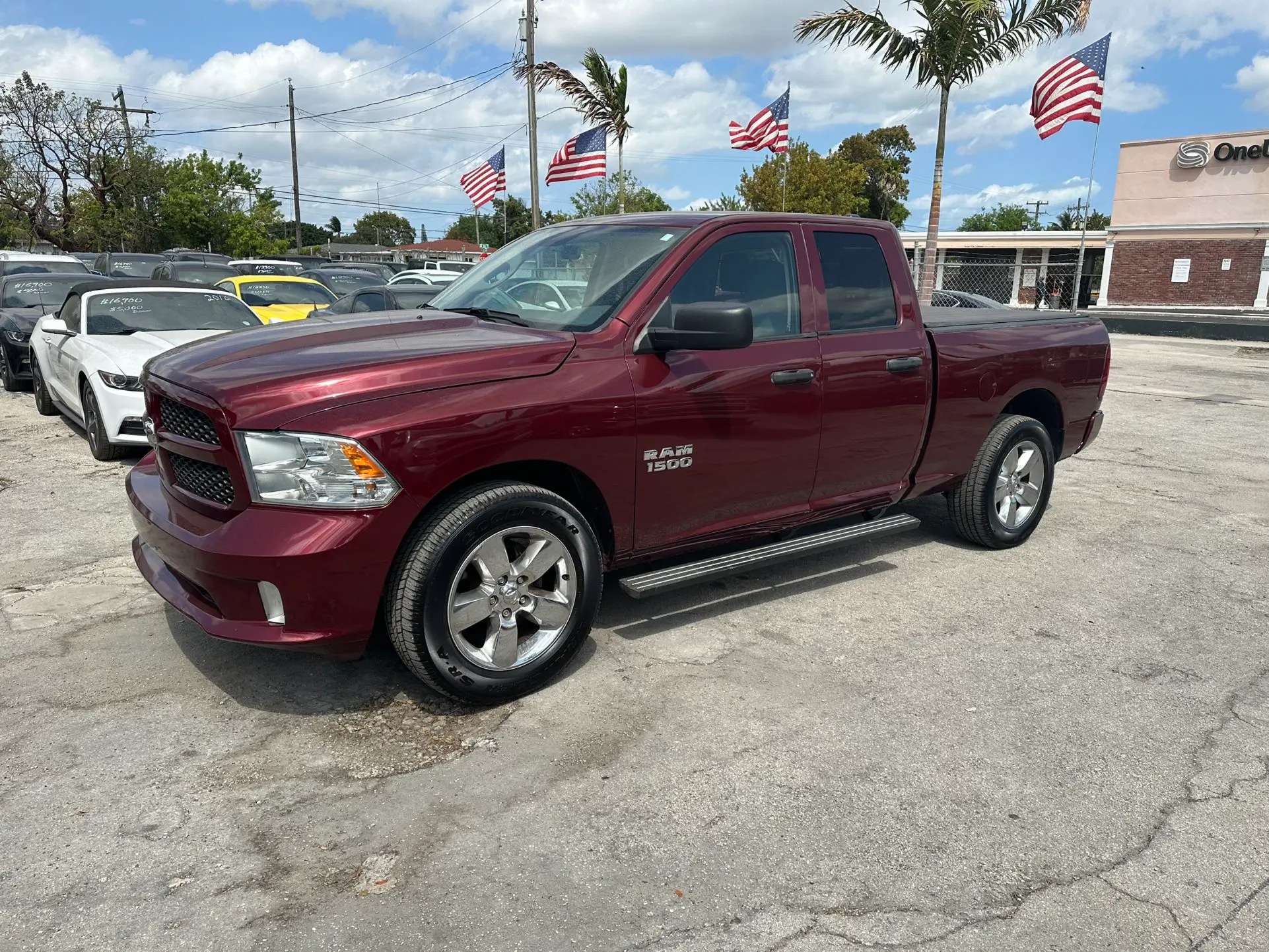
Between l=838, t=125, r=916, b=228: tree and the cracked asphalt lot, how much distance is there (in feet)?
209

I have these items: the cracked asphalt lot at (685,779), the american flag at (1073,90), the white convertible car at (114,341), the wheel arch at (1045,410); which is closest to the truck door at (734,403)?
the cracked asphalt lot at (685,779)

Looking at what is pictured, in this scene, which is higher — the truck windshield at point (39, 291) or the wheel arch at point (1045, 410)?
the truck windshield at point (39, 291)

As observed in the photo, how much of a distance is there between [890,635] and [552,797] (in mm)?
2102

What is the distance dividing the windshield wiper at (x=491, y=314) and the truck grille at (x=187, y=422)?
4.41 ft

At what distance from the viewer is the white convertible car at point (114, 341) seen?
7367 millimetres

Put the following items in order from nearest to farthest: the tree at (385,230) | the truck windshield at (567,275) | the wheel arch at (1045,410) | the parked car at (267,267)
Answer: the truck windshield at (567,275) → the wheel arch at (1045,410) → the parked car at (267,267) → the tree at (385,230)

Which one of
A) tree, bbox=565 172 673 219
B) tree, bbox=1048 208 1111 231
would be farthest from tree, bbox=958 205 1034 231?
tree, bbox=565 172 673 219

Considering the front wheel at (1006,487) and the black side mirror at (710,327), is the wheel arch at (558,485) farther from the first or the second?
the front wheel at (1006,487)

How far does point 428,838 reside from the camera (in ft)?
9.52

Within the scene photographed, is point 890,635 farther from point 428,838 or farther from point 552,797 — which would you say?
point 428,838

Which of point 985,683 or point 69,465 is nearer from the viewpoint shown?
point 985,683

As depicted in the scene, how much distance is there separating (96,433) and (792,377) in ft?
19.7

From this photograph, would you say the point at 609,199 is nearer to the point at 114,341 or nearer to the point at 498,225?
the point at 114,341

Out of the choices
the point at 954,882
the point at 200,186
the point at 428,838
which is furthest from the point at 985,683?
the point at 200,186
